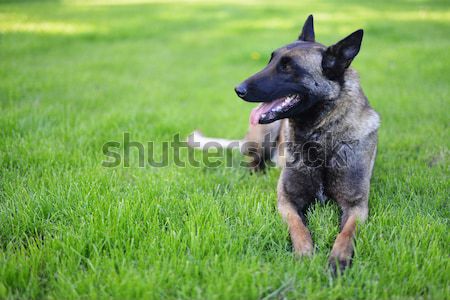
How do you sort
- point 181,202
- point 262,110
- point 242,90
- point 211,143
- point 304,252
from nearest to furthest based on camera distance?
point 304,252 → point 181,202 → point 242,90 → point 262,110 → point 211,143

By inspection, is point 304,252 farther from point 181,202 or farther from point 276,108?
point 276,108

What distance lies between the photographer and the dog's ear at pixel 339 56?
2971 millimetres

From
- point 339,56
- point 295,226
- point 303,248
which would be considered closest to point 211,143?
point 339,56

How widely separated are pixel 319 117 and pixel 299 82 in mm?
367

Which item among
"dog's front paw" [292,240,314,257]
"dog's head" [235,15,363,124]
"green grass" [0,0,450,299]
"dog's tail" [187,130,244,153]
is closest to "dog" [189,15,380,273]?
"dog's head" [235,15,363,124]

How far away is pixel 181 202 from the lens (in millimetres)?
3000

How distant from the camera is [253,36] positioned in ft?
41.1

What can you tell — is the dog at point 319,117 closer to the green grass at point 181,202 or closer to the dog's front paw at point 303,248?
the green grass at point 181,202

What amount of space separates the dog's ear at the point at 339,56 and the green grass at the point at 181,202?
45.4 inches

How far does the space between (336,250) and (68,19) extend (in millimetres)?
15833

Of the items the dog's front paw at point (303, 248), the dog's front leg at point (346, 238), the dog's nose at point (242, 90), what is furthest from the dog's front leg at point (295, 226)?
the dog's nose at point (242, 90)

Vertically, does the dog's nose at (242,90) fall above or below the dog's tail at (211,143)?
above

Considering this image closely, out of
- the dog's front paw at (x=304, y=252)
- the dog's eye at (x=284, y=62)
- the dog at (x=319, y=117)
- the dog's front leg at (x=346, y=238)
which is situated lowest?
the dog's front paw at (x=304, y=252)

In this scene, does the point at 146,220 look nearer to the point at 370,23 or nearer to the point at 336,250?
the point at 336,250
